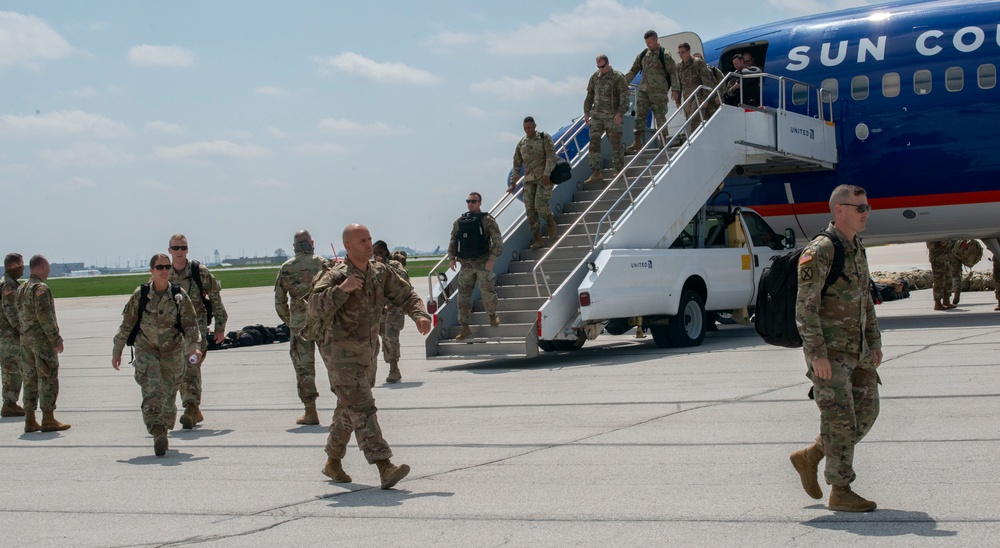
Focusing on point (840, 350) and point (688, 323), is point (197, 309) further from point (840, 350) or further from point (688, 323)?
point (688, 323)

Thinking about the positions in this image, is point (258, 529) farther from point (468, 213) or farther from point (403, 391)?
point (468, 213)

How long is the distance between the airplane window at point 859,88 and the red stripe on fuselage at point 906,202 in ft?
5.68

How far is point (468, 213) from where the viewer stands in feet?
48.5

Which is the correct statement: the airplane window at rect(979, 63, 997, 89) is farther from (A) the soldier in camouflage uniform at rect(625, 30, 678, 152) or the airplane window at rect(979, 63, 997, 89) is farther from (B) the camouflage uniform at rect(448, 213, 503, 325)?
(B) the camouflage uniform at rect(448, 213, 503, 325)

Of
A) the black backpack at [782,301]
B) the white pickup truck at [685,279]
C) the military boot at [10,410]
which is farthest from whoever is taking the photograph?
the white pickup truck at [685,279]

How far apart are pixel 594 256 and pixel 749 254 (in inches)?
134

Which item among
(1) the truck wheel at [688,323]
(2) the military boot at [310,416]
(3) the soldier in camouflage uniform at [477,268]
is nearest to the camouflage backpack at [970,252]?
(1) the truck wheel at [688,323]

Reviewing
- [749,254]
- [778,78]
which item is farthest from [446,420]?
[778,78]

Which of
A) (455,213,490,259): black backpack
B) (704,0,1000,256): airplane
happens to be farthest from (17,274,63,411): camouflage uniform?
(704,0,1000,256): airplane

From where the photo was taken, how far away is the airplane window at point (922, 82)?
17484 millimetres

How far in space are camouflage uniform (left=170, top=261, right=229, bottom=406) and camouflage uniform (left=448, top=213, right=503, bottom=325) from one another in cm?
441

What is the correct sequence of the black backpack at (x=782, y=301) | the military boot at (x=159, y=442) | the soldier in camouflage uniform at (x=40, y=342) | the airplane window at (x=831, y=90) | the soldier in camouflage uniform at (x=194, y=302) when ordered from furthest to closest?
1. the airplane window at (x=831, y=90)
2. the soldier in camouflage uniform at (x=40, y=342)
3. the soldier in camouflage uniform at (x=194, y=302)
4. the military boot at (x=159, y=442)
5. the black backpack at (x=782, y=301)

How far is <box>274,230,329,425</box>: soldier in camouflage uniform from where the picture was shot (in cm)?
1035

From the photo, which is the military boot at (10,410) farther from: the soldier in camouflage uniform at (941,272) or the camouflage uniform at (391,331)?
the soldier in camouflage uniform at (941,272)
